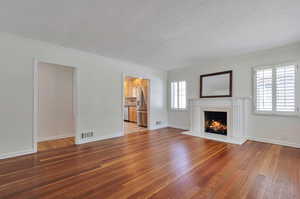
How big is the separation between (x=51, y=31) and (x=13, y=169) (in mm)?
2561

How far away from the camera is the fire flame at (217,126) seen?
15.1 feet

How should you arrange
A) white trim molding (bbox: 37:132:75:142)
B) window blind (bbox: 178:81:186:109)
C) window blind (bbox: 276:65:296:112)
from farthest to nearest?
window blind (bbox: 178:81:186:109) < white trim molding (bbox: 37:132:75:142) < window blind (bbox: 276:65:296:112)

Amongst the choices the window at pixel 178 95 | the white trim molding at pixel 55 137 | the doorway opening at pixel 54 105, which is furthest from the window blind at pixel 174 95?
the white trim molding at pixel 55 137

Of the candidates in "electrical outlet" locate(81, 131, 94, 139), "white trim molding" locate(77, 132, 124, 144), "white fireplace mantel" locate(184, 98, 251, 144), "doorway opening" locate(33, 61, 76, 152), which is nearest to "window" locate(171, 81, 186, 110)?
"white fireplace mantel" locate(184, 98, 251, 144)

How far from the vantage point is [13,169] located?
2.37m

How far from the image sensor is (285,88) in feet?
11.6

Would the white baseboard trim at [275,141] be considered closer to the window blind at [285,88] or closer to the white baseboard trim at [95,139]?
the window blind at [285,88]

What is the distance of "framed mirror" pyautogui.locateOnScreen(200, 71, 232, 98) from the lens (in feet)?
14.9

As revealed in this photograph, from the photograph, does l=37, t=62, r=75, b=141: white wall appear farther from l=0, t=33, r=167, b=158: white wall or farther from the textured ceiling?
the textured ceiling

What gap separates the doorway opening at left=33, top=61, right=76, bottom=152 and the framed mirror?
14.2ft

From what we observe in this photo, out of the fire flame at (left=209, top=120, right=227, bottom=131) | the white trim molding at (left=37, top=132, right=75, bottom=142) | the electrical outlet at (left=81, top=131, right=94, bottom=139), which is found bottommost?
the white trim molding at (left=37, top=132, right=75, bottom=142)

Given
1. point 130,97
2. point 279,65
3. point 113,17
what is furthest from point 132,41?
point 130,97

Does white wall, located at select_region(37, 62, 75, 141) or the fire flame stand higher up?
white wall, located at select_region(37, 62, 75, 141)

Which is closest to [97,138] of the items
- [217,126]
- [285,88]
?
[217,126]
